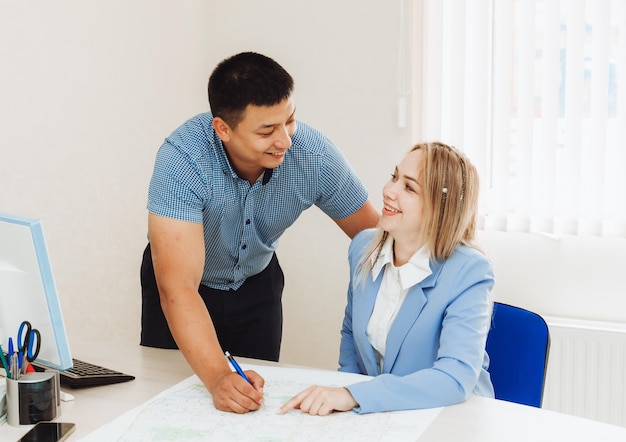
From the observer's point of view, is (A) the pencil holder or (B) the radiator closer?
(A) the pencil holder

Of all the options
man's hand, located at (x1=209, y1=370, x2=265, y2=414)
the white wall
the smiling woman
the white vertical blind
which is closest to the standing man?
man's hand, located at (x1=209, y1=370, x2=265, y2=414)

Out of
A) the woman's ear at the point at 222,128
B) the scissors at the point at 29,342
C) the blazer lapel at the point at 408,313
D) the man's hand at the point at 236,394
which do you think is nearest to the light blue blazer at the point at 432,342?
the blazer lapel at the point at 408,313

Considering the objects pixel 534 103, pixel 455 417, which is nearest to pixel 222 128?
pixel 455 417

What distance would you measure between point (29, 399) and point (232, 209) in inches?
26.8

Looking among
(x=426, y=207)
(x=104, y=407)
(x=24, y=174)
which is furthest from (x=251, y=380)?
(x=24, y=174)

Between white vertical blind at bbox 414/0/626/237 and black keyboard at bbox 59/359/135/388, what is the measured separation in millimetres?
1566

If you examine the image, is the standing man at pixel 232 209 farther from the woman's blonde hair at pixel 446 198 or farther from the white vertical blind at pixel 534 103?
the white vertical blind at pixel 534 103

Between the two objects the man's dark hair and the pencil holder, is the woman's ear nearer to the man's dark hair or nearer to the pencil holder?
the man's dark hair

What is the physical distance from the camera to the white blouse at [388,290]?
159 cm

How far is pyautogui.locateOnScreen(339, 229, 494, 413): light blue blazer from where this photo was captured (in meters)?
1.35

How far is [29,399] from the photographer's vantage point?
1298 millimetres

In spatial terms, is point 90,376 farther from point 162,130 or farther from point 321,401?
point 162,130

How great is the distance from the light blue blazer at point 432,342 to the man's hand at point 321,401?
19 mm

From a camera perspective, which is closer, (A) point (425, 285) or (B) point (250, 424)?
(B) point (250, 424)
